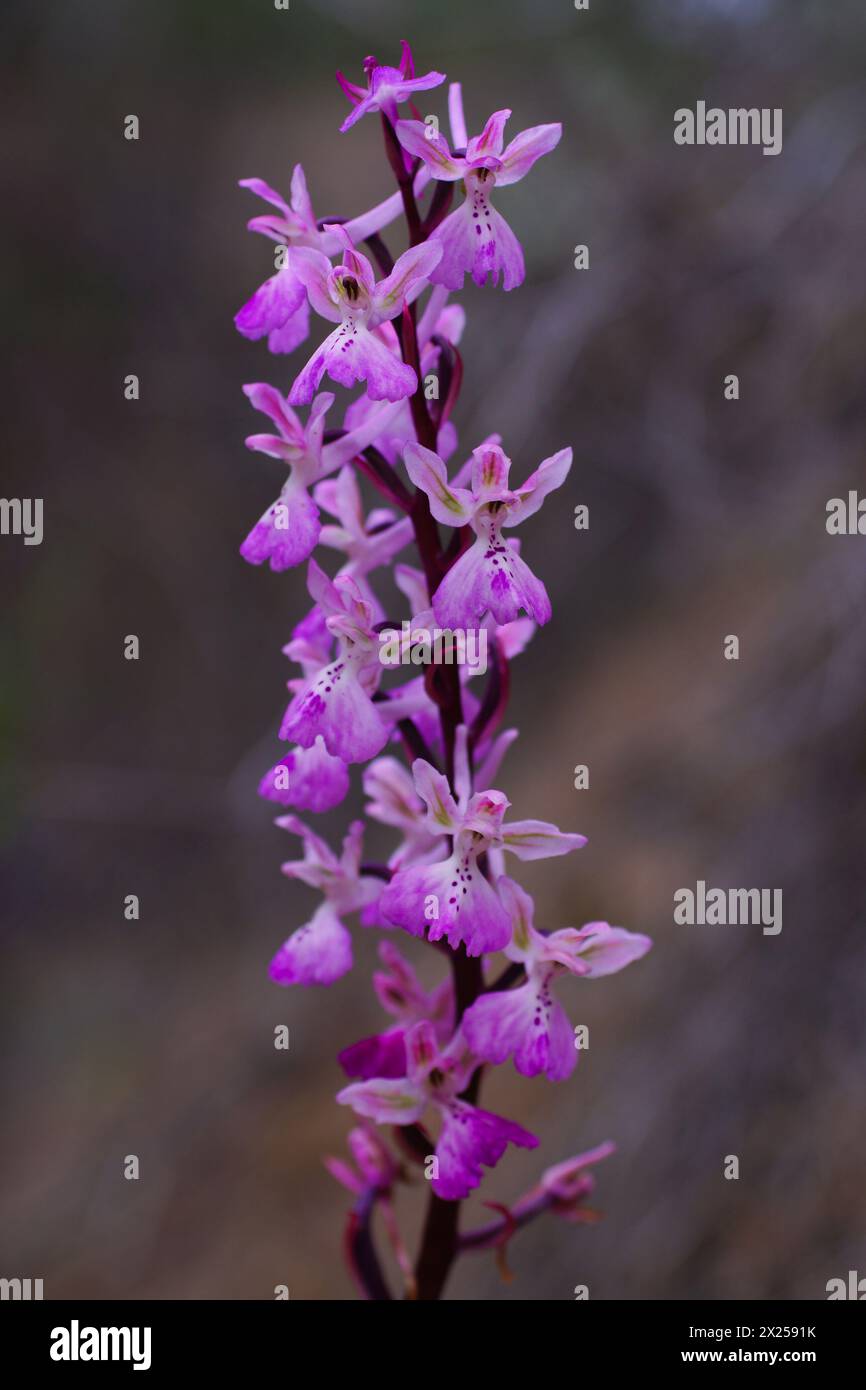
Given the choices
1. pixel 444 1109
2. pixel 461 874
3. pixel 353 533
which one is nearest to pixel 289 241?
pixel 353 533

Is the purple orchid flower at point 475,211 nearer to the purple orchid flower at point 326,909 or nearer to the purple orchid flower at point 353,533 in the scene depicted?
the purple orchid flower at point 353,533

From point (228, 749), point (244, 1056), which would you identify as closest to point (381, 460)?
point (244, 1056)

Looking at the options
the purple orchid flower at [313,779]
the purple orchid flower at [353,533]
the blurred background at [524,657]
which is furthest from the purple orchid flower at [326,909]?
the blurred background at [524,657]

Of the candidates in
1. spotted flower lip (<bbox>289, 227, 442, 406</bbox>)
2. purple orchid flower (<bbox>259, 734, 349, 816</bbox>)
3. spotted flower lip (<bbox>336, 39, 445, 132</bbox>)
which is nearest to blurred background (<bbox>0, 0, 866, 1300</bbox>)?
purple orchid flower (<bbox>259, 734, 349, 816</bbox>)

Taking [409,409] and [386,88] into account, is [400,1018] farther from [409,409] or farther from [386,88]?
[386,88]

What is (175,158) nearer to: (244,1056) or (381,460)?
(244,1056)

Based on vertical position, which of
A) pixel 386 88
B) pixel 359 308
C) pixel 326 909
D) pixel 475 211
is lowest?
pixel 326 909

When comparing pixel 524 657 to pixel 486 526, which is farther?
pixel 524 657
